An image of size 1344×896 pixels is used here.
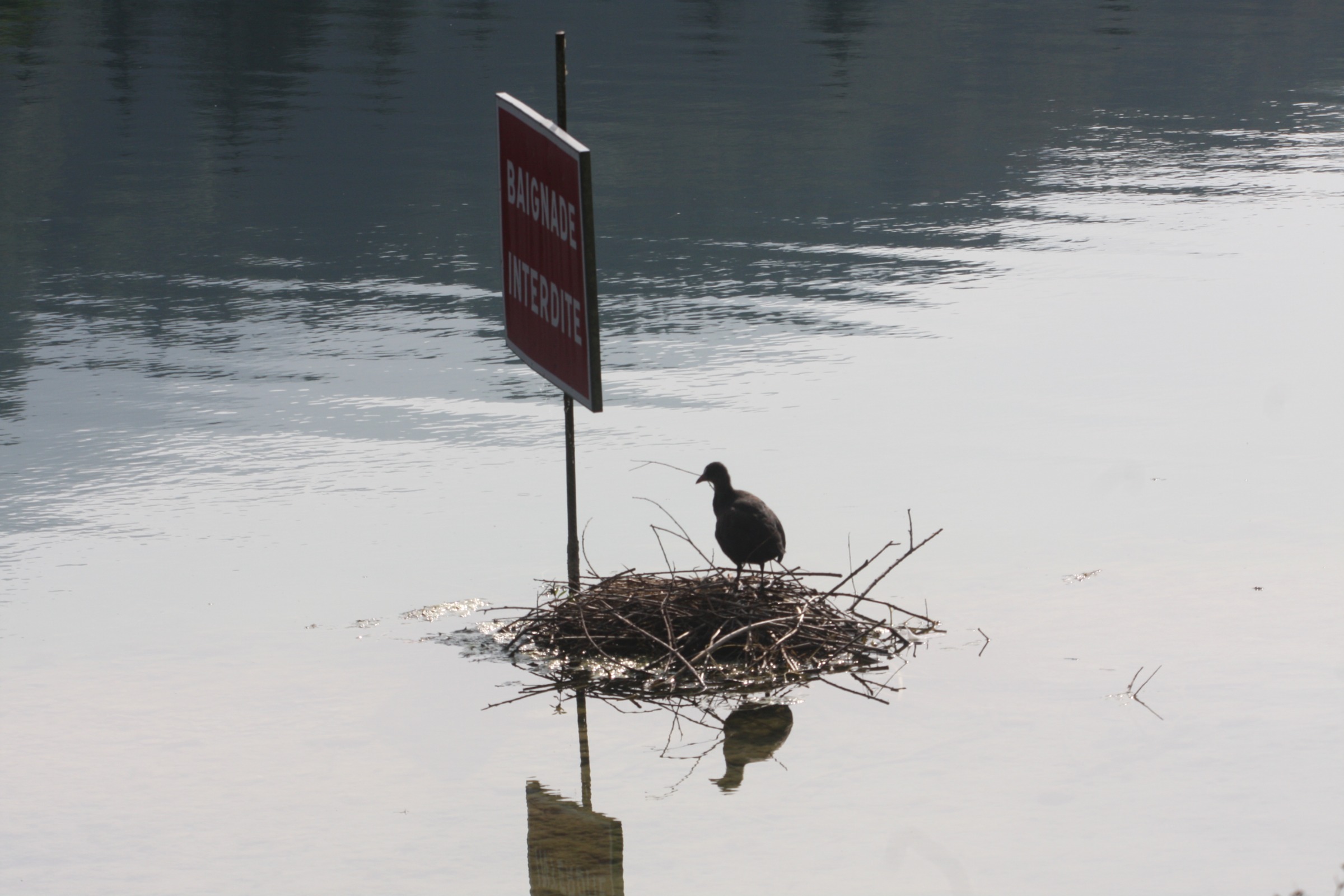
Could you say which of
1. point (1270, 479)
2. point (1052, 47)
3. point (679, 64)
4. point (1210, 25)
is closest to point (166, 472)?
point (1270, 479)

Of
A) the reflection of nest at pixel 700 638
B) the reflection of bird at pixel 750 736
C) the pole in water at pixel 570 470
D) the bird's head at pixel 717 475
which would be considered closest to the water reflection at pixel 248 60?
the pole in water at pixel 570 470

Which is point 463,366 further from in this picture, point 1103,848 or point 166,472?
point 1103,848

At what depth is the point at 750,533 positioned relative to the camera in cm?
758

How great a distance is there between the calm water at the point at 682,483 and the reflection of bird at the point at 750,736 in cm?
7

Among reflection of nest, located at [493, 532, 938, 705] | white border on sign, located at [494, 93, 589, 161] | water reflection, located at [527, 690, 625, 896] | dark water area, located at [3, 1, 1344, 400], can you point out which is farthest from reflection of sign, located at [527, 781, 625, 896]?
dark water area, located at [3, 1, 1344, 400]

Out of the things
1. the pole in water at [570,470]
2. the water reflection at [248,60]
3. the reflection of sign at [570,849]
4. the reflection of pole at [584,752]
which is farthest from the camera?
the water reflection at [248,60]

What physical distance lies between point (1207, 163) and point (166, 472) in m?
15.0

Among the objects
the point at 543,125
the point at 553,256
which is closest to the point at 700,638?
the point at 553,256

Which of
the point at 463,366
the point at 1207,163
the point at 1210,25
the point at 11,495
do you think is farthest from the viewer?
the point at 1210,25

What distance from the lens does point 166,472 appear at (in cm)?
1017

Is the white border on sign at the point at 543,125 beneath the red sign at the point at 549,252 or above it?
above

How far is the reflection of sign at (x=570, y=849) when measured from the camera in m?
5.59

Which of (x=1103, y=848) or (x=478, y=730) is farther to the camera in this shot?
(x=478, y=730)

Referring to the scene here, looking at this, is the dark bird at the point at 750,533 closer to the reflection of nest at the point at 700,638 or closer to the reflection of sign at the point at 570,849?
the reflection of nest at the point at 700,638
